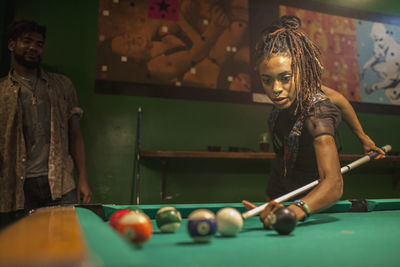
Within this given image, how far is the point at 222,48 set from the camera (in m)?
Result: 3.82

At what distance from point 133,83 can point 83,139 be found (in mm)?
773

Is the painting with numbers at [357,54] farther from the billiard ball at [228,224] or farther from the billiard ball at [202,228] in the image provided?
the billiard ball at [202,228]

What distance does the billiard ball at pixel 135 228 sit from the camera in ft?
2.94

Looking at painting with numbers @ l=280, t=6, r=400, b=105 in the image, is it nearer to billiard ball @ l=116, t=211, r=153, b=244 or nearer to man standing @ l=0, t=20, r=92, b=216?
man standing @ l=0, t=20, r=92, b=216

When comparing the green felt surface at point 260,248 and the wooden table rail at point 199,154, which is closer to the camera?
the green felt surface at point 260,248

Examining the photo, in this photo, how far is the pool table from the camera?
0.62 metres

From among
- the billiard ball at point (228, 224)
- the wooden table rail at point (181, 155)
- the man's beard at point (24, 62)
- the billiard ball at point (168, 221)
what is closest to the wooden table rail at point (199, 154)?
the wooden table rail at point (181, 155)

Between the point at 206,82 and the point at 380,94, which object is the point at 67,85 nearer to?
the point at 206,82

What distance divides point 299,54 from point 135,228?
171 cm

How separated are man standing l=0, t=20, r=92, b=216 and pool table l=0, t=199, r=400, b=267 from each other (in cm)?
164

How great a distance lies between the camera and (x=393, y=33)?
465cm

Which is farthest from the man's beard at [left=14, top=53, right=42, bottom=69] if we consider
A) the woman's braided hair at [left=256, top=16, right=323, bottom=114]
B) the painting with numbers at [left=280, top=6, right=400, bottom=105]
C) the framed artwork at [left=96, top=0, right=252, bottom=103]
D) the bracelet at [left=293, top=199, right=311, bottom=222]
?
the painting with numbers at [left=280, top=6, right=400, bottom=105]

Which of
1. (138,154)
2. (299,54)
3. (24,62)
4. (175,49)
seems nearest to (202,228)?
(299,54)

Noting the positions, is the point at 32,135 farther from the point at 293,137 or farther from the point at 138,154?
the point at 293,137
